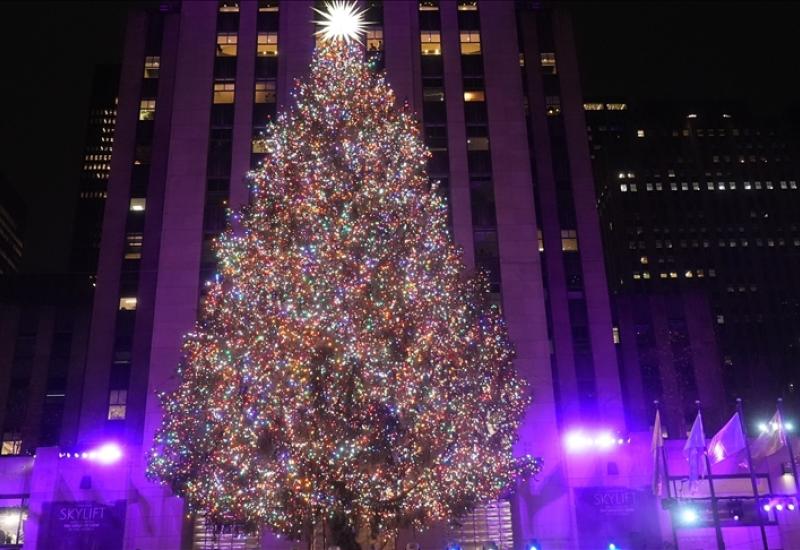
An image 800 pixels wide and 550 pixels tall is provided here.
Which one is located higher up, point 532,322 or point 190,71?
point 190,71

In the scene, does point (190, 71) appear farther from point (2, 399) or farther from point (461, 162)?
point (2, 399)

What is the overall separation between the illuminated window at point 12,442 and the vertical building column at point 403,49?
47886mm

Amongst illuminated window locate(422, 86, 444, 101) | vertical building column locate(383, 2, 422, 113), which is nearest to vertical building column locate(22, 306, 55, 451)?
vertical building column locate(383, 2, 422, 113)

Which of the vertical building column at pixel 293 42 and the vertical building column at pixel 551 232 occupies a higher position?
the vertical building column at pixel 293 42

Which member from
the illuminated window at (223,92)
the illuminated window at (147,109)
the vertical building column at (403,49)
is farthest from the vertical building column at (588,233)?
the illuminated window at (147,109)

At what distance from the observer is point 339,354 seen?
939 inches

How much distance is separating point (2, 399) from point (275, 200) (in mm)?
52917

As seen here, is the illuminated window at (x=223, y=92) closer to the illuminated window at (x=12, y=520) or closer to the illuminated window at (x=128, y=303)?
the illuminated window at (x=128, y=303)

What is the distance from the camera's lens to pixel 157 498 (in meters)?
38.5

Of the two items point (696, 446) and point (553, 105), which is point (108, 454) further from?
point (553, 105)

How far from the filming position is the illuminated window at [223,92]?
48656 millimetres

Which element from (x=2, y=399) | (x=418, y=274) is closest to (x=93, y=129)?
(x=2, y=399)

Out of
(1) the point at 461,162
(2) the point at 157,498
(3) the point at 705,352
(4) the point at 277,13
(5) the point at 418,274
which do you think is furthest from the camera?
(3) the point at 705,352

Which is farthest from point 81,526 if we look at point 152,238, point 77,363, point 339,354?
point 77,363
